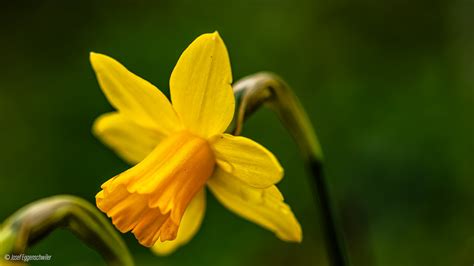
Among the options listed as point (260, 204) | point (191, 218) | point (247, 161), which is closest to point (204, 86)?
point (247, 161)

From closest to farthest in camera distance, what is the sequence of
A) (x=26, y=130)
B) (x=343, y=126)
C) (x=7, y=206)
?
(x=343, y=126) → (x=7, y=206) → (x=26, y=130)

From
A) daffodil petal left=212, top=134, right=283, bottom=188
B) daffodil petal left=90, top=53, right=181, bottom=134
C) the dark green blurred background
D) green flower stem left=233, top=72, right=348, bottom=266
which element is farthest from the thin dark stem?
the dark green blurred background

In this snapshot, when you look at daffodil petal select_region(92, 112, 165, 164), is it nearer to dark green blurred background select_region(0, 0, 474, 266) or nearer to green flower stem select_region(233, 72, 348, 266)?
green flower stem select_region(233, 72, 348, 266)

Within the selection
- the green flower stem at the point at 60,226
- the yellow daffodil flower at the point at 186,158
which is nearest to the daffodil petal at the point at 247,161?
the yellow daffodil flower at the point at 186,158

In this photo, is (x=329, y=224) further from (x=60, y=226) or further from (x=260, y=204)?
(x=60, y=226)

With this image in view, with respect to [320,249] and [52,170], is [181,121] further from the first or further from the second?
[52,170]

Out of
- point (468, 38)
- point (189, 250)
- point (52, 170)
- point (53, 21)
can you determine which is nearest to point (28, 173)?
point (52, 170)

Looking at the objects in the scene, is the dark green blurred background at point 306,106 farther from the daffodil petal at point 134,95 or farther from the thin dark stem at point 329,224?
the daffodil petal at point 134,95
